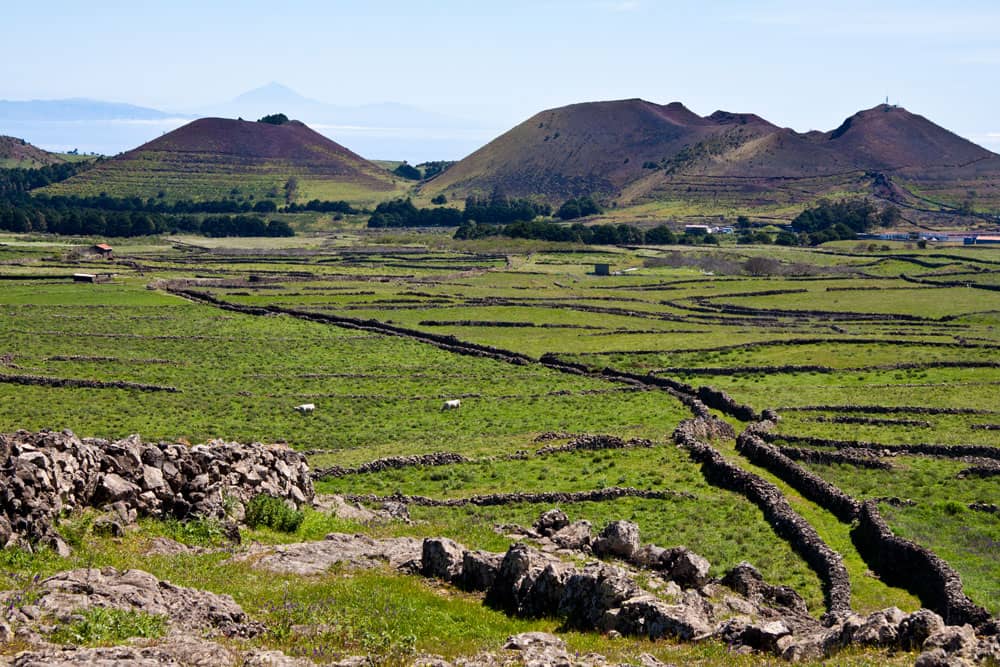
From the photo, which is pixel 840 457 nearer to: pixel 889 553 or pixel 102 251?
pixel 889 553

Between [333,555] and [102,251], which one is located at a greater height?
[102,251]

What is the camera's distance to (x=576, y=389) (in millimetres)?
67250

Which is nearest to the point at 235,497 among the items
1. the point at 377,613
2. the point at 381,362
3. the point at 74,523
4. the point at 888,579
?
the point at 74,523

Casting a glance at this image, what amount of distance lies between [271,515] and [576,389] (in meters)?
38.9

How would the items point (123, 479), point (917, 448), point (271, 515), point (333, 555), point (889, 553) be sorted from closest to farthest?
point (333, 555) → point (123, 479) → point (271, 515) → point (889, 553) → point (917, 448)

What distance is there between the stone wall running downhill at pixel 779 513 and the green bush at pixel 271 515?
13847 millimetres

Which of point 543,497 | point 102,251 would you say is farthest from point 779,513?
point 102,251

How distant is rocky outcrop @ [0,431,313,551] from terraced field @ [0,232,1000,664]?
1450 millimetres

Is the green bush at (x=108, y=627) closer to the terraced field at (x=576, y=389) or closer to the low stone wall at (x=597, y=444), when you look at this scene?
the terraced field at (x=576, y=389)

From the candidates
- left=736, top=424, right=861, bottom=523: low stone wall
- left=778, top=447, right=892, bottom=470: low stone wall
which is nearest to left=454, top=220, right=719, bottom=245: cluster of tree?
left=736, top=424, right=861, bottom=523: low stone wall

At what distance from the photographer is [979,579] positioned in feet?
104

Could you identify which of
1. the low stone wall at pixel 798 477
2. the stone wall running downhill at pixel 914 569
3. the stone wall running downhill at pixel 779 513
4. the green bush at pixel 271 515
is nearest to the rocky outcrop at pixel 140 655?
the green bush at pixel 271 515

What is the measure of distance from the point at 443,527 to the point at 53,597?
48.3 feet

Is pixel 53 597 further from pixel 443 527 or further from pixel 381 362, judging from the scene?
pixel 381 362
